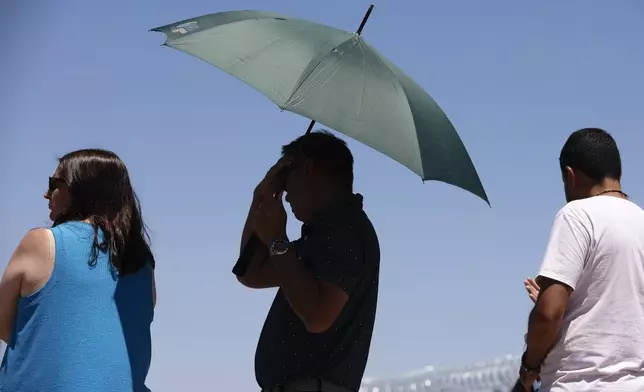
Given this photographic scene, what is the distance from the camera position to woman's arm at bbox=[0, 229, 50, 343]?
4.20 meters

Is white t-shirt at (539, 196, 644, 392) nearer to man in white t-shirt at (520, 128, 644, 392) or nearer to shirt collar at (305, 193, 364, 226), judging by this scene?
man in white t-shirt at (520, 128, 644, 392)

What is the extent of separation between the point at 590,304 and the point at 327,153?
121 centimetres

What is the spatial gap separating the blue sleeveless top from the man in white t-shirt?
1679 mm

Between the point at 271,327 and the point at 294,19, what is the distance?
4.68 ft

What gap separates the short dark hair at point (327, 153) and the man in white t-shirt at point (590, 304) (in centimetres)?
88

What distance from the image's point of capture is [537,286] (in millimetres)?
4445

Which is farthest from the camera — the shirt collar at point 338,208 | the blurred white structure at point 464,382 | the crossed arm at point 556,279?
the blurred white structure at point 464,382

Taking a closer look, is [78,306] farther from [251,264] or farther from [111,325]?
[251,264]

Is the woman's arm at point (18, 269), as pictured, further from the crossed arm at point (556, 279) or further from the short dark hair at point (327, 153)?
the crossed arm at point (556, 279)

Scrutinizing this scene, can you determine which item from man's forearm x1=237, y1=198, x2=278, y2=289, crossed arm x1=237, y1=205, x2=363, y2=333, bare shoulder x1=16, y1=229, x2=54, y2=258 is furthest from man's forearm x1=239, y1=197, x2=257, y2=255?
bare shoulder x1=16, y1=229, x2=54, y2=258

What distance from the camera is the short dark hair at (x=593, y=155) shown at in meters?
4.39

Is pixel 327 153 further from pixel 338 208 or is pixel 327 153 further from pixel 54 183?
pixel 54 183

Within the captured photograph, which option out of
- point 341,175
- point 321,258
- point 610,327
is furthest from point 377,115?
point 610,327

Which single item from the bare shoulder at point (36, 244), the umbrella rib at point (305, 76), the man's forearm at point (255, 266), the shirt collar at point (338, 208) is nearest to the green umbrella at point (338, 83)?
the umbrella rib at point (305, 76)
